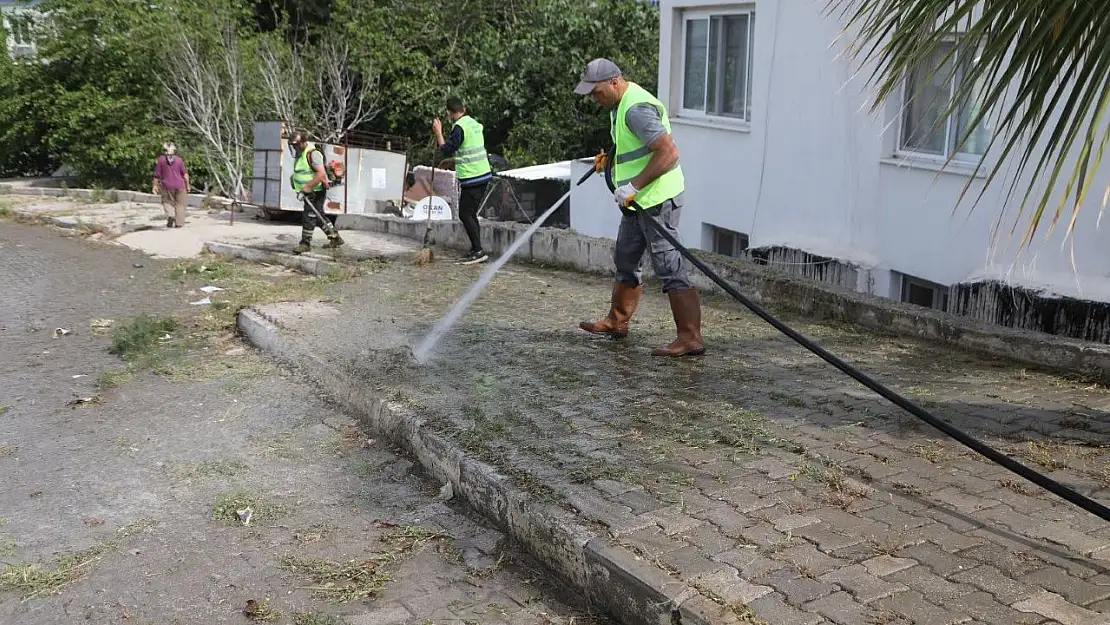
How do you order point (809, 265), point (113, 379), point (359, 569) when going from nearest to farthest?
point (359, 569)
point (113, 379)
point (809, 265)

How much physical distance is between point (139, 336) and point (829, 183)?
5973mm

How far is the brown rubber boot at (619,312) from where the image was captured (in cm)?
671

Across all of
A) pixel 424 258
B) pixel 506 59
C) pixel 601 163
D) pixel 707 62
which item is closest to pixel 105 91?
pixel 506 59

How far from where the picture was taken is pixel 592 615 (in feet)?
12.0

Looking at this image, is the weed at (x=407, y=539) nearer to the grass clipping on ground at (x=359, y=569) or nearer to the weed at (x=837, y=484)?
the grass clipping on ground at (x=359, y=569)

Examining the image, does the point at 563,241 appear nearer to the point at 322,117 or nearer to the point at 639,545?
the point at 639,545

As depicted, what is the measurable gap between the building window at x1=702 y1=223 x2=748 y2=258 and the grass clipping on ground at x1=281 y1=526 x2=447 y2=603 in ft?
23.6

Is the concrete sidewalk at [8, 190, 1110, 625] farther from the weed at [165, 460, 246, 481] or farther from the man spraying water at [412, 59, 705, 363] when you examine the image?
the weed at [165, 460, 246, 481]

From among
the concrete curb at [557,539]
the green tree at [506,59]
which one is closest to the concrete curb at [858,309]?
the concrete curb at [557,539]

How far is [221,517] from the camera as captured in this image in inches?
180

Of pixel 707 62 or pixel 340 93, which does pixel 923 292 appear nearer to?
pixel 707 62

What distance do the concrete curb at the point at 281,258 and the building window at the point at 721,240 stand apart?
12.8 feet

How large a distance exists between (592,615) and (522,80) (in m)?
15.6

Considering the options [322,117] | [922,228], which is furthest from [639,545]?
[322,117]
